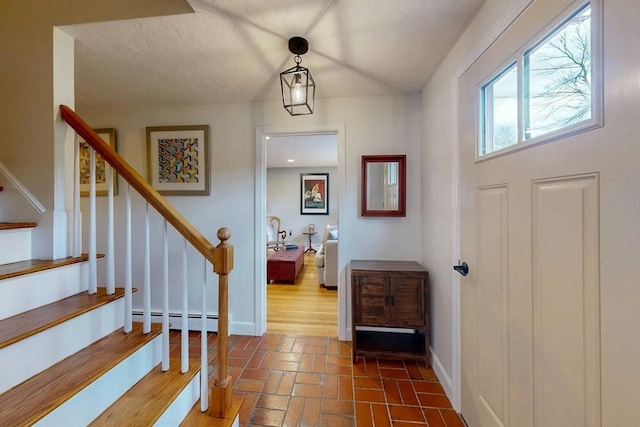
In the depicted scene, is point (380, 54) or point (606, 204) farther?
point (380, 54)

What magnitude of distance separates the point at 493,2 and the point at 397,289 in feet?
5.97

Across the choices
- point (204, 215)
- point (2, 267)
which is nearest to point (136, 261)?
point (204, 215)

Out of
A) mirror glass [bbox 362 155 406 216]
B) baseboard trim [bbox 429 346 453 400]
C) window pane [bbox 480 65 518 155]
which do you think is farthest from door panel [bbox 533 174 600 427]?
mirror glass [bbox 362 155 406 216]

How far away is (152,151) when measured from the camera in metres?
2.62

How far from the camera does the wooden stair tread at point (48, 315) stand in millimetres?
969

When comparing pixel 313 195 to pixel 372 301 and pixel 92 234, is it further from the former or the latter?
pixel 92 234

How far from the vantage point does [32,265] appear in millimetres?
1270

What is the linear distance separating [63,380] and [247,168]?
1.92 meters

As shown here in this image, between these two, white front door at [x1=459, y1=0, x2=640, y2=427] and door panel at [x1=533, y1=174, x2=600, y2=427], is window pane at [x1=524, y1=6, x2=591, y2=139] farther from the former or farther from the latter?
door panel at [x1=533, y1=174, x2=600, y2=427]

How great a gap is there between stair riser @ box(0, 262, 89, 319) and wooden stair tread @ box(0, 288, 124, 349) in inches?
1.1

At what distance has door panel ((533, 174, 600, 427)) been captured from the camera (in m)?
0.76

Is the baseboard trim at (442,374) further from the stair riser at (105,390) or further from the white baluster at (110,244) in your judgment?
the white baluster at (110,244)

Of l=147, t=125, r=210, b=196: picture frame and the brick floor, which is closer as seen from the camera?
the brick floor

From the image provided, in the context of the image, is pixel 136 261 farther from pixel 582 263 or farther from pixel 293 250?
pixel 582 263
